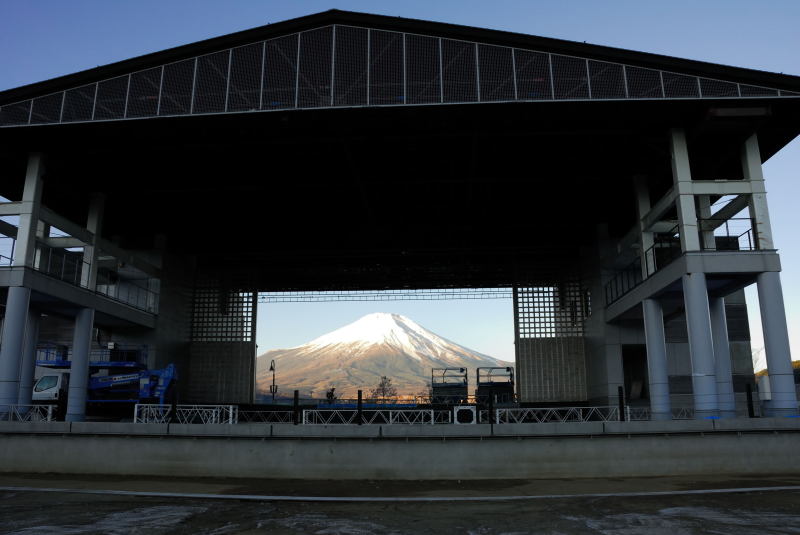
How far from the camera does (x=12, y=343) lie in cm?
2930

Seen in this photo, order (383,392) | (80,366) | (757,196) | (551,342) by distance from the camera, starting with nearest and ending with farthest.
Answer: (757,196), (80,366), (551,342), (383,392)

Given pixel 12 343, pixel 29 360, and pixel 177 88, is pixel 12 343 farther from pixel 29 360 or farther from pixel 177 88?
pixel 177 88

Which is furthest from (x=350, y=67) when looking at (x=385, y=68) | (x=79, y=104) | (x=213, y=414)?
(x=213, y=414)

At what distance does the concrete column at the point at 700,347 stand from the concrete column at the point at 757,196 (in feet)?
10.2

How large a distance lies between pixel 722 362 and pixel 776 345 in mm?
4396

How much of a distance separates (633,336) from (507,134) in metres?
18.0

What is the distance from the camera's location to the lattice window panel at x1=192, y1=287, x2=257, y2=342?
4891 cm

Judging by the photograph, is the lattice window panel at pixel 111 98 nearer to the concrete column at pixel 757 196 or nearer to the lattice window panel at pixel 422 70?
the lattice window panel at pixel 422 70

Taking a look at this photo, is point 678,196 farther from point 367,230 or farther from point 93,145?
point 93,145

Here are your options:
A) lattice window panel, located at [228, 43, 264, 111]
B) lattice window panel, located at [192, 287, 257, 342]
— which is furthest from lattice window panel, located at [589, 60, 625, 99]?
lattice window panel, located at [192, 287, 257, 342]

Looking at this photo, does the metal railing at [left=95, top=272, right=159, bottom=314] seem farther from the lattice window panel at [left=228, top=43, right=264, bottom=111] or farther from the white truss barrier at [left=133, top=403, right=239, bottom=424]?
the lattice window panel at [left=228, top=43, right=264, bottom=111]

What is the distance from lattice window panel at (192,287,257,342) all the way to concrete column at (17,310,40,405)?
14355 mm

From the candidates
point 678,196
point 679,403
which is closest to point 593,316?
point 679,403

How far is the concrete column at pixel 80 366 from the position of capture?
112 feet
